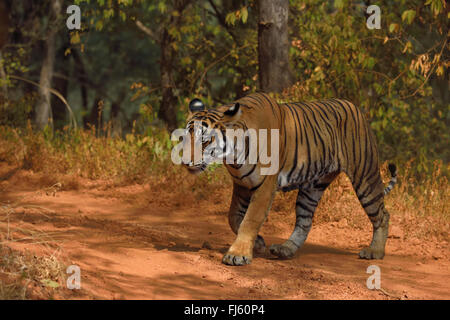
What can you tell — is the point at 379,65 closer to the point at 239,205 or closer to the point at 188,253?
the point at 239,205

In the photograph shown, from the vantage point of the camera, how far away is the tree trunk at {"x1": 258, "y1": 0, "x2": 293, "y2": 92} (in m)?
8.67

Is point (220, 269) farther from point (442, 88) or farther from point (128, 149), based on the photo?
point (442, 88)

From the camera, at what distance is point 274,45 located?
8781mm

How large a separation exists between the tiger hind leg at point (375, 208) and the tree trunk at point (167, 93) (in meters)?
5.22

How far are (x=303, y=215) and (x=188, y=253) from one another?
50.2 inches

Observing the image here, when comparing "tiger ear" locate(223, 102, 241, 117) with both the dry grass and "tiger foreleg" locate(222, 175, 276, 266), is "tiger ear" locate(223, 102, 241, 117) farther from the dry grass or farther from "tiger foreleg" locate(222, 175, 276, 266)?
the dry grass

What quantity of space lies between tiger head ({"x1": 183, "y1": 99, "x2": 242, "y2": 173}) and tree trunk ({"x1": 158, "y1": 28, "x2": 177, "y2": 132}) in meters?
5.65

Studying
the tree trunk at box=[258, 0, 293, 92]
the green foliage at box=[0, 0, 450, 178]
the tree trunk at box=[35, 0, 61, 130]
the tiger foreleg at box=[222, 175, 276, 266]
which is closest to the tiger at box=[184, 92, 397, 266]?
the tiger foreleg at box=[222, 175, 276, 266]

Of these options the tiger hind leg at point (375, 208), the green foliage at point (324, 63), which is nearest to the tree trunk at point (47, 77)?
the green foliage at point (324, 63)

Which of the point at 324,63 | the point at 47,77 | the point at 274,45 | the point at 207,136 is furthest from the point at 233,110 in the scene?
the point at 47,77

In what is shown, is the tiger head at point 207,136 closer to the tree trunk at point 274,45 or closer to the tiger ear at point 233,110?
the tiger ear at point 233,110

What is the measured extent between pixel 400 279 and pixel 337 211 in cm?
223

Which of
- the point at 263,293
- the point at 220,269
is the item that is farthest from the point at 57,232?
the point at 263,293

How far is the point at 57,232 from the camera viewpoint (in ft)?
19.4
